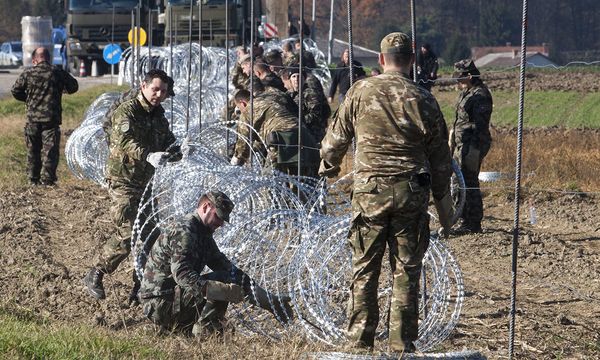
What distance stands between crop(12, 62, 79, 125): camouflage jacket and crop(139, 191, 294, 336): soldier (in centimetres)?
787

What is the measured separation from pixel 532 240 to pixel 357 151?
6.16m

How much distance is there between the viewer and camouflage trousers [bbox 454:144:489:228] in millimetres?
13000

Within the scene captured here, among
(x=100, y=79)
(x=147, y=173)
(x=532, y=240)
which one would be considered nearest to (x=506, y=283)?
(x=532, y=240)

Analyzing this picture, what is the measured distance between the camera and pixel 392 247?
23.1 ft

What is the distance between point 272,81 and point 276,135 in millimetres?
2274

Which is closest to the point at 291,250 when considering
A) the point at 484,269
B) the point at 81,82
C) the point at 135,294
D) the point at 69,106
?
the point at 484,269

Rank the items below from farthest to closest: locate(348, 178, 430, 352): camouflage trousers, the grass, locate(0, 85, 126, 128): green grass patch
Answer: locate(0, 85, 126, 128): green grass patch, the grass, locate(348, 178, 430, 352): camouflage trousers

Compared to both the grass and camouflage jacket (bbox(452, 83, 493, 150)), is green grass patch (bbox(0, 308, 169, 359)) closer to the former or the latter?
camouflage jacket (bbox(452, 83, 493, 150))

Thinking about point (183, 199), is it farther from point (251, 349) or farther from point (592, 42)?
point (592, 42)

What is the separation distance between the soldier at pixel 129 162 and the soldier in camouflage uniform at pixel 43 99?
631 centimetres

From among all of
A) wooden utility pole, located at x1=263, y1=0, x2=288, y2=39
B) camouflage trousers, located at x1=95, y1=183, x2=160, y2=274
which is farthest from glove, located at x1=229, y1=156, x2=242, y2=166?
wooden utility pole, located at x1=263, y1=0, x2=288, y2=39

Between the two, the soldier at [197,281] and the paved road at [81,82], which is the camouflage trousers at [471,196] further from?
the paved road at [81,82]

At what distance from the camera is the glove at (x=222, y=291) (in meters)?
8.04

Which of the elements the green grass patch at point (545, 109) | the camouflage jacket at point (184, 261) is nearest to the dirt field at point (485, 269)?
the camouflage jacket at point (184, 261)
